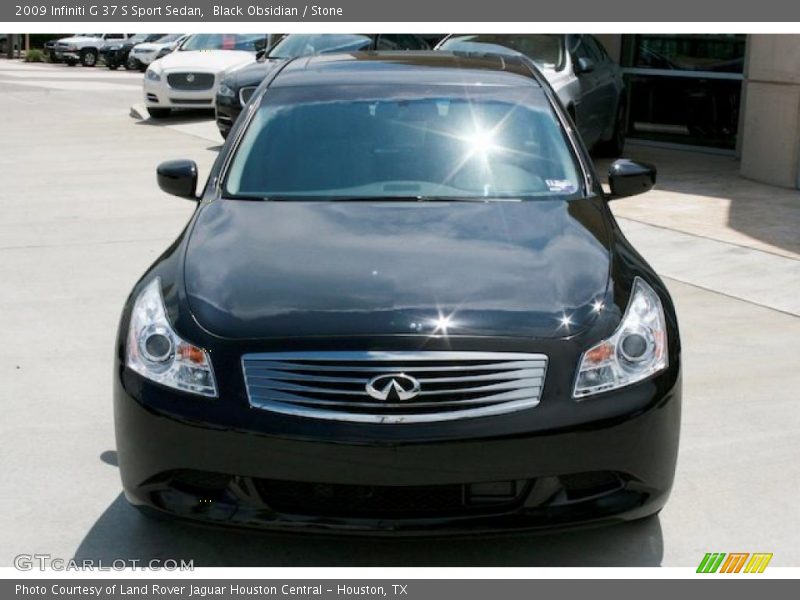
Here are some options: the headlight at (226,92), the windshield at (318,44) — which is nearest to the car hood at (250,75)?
the headlight at (226,92)

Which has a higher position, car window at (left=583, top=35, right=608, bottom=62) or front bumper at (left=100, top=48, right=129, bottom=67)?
car window at (left=583, top=35, right=608, bottom=62)

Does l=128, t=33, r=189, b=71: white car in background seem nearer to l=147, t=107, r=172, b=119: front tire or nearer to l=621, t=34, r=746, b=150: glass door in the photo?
l=147, t=107, r=172, b=119: front tire

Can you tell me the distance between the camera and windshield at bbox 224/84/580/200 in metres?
5.38

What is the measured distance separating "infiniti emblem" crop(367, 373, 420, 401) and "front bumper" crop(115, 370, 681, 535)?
14 centimetres

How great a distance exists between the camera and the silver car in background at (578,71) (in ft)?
44.4

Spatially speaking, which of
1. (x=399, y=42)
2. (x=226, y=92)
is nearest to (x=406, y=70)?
(x=226, y=92)

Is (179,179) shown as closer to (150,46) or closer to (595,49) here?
(595,49)

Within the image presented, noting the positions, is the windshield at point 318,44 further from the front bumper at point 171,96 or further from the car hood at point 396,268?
the car hood at point 396,268

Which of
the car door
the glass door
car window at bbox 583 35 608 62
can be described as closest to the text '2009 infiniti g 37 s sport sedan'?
the car door

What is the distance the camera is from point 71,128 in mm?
18859

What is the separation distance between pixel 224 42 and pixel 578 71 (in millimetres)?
Result: 9372

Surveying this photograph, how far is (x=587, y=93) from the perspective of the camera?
13.8 m

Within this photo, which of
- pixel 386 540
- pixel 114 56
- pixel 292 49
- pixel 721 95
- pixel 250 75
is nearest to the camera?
pixel 386 540
